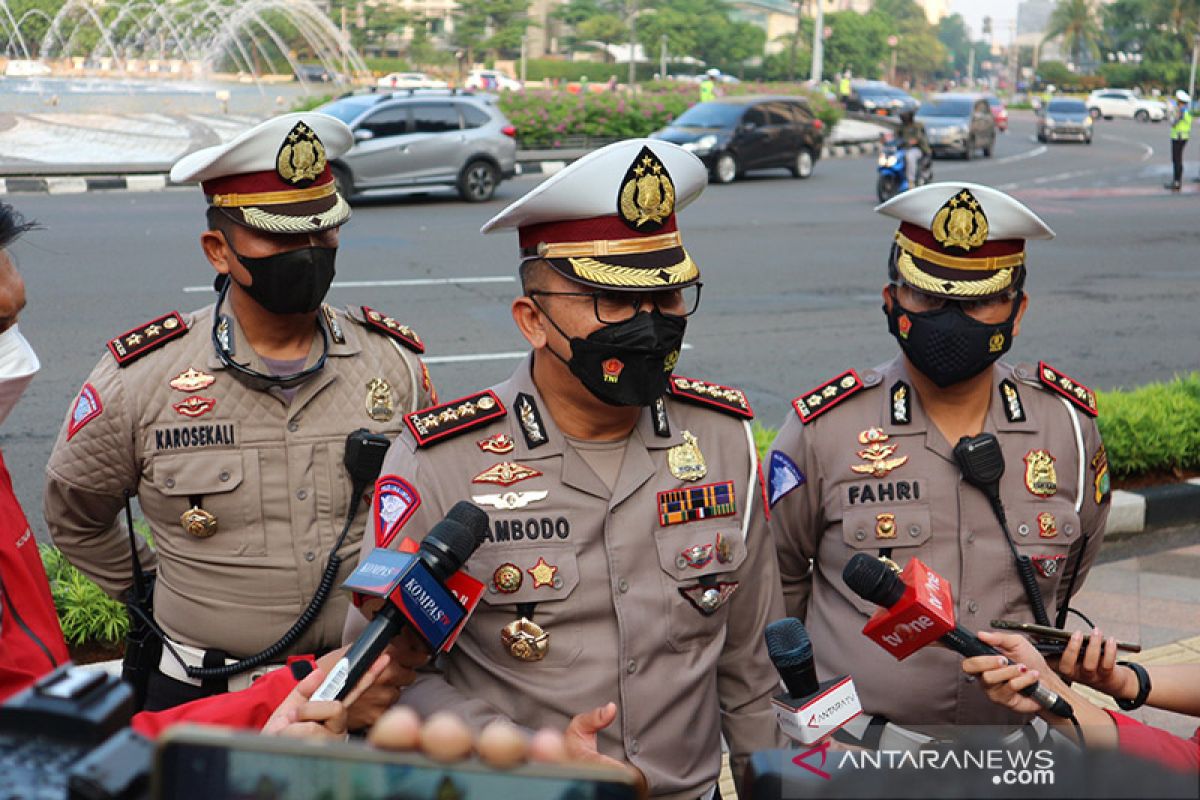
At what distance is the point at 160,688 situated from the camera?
3135 millimetres

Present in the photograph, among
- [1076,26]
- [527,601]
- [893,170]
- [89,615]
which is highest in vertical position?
[1076,26]

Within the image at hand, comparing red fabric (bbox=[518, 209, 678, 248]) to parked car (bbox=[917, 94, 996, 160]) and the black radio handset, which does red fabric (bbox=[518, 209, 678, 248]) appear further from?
parked car (bbox=[917, 94, 996, 160])

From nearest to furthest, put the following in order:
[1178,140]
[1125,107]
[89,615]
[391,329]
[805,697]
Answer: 1. [805,697]
2. [391,329]
3. [89,615]
4. [1178,140]
5. [1125,107]

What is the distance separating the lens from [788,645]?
6.59 feet

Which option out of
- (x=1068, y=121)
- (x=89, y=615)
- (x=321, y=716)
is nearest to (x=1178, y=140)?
(x=1068, y=121)

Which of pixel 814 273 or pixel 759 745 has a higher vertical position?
pixel 759 745

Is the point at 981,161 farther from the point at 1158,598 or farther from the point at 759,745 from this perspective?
the point at 759,745

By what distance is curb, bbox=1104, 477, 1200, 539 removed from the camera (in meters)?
6.29

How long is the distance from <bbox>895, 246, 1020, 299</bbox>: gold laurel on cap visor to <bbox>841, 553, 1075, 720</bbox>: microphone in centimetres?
103

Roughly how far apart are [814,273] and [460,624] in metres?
11.4

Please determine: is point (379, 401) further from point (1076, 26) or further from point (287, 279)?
point (1076, 26)

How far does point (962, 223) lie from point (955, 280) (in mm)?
134

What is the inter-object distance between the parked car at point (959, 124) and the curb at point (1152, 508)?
2339 centimetres

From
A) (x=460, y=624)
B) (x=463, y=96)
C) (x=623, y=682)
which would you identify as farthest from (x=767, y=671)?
(x=463, y=96)
